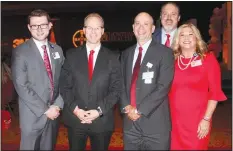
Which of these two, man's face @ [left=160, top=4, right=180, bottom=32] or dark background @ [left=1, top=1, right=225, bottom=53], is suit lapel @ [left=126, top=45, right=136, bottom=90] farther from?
dark background @ [left=1, top=1, right=225, bottom=53]

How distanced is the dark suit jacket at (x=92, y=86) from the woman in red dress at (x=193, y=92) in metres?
0.55

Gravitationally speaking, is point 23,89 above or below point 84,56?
below

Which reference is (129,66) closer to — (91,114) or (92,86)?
(92,86)

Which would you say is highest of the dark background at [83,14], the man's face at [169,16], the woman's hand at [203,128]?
the dark background at [83,14]

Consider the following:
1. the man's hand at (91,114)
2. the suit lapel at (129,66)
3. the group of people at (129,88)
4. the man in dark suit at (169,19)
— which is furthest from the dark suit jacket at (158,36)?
the man's hand at (91,114)

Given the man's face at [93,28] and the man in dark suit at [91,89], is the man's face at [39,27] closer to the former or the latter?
the man in dark suit at [91,89]

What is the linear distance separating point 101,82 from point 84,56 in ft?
0.92

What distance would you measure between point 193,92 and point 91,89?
35.0 inches

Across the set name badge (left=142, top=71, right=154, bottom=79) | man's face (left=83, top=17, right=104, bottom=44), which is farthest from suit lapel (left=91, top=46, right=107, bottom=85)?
name badge (left=142, top=71, right=154, bottom=79)

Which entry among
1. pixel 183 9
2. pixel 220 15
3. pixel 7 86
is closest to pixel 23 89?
pixel 7 86

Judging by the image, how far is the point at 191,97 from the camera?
270cm

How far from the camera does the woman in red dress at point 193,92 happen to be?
2662 millimetres

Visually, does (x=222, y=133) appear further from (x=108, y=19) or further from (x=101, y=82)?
(x=108, y=19)

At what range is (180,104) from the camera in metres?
2.73
